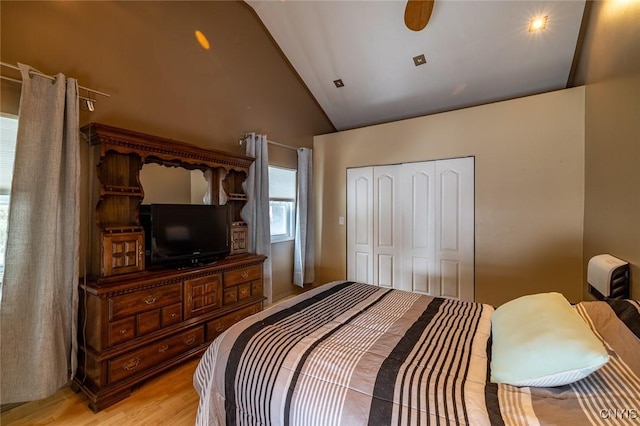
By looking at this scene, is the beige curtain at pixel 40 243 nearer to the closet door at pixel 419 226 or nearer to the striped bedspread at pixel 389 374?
the striped bedspread at pixel 389 374

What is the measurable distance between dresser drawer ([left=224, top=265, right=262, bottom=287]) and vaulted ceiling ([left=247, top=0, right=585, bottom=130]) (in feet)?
9.36

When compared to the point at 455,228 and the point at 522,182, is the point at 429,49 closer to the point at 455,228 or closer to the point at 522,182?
the point at 522,182

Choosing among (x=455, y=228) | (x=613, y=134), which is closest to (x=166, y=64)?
(x=455, y=228)

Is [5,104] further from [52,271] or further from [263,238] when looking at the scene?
[263,238]

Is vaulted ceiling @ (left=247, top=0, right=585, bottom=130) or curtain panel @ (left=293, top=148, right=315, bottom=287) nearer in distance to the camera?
vaulted ceiling @ (left=247, top=0, right=585, bottom=130)

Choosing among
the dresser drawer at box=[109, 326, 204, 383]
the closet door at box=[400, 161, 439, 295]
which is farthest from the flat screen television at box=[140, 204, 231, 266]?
the closet door at box=[400, 161, 439, 295]

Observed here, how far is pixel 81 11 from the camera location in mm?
2014

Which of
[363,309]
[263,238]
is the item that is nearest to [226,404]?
[363,309]

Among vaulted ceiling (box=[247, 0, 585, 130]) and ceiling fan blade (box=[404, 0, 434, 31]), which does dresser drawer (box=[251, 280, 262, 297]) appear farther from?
vaulted ceiling (box=[247, 0, 585, 130])

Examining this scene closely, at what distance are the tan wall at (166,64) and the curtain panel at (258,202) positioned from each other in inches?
9.2

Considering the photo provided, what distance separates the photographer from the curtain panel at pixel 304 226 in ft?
13.2

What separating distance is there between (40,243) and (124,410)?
1.21 m

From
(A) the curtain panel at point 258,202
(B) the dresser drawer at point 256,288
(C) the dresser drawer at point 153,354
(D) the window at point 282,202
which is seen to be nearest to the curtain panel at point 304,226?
(D) the window at point 282,202

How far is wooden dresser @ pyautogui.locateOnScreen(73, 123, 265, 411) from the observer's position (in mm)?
1832
